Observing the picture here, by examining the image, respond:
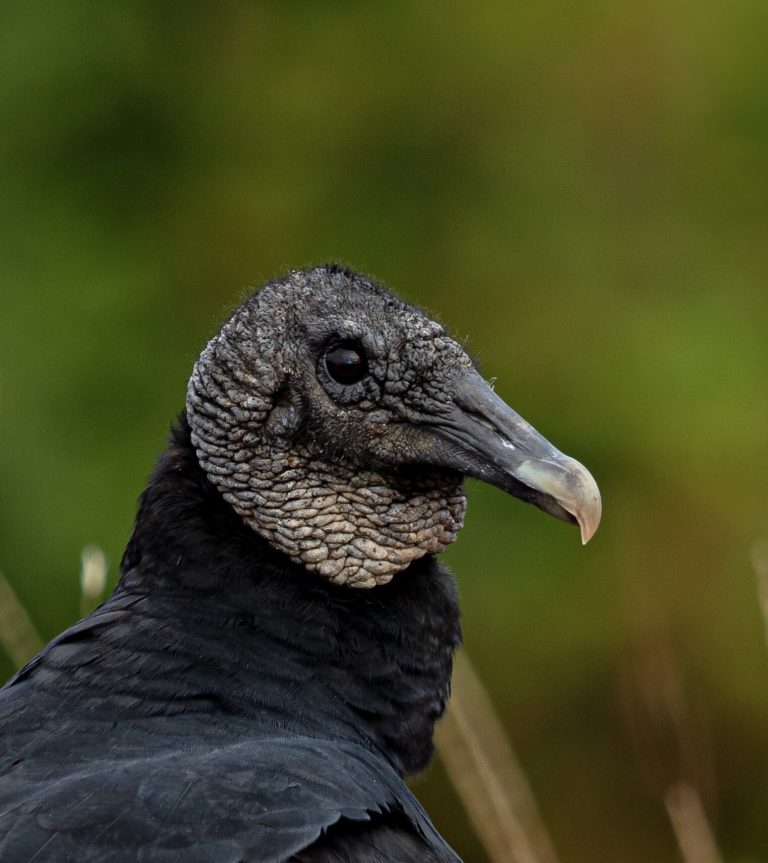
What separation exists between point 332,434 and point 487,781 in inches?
36.1

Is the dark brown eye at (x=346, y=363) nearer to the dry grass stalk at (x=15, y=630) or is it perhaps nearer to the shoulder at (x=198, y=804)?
the shoulder at (x=198, y=804)

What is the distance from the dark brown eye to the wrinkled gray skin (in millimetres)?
16

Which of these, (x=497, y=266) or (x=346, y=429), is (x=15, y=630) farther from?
(x=497, y=266)

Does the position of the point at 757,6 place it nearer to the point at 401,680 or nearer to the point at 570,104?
the point at 570,104

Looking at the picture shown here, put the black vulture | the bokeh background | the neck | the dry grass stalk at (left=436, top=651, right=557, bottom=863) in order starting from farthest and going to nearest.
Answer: the bokeh background < the dry grass stalk at (left=436, top=651, right=557, bottom=863) < the neck < the black vulture

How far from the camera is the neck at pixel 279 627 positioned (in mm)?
2840

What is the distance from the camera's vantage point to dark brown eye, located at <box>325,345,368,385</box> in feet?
10.2

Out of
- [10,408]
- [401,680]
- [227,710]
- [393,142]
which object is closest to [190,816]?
[227,710]

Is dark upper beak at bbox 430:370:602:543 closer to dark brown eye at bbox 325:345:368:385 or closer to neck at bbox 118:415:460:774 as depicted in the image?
dark brown eye at bbox 325:345:368:385

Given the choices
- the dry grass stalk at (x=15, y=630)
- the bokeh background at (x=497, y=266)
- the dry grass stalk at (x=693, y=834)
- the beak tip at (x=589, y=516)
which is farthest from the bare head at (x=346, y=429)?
the bokeh background at (x=497, y=266)

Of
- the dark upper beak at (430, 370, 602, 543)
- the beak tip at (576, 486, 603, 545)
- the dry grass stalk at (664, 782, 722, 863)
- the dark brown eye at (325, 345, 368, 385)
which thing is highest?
the dark brown eye at (325, 345, 368, 385)

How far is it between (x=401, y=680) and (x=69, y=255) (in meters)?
3.92

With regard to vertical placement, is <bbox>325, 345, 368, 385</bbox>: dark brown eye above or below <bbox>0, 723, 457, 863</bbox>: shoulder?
above

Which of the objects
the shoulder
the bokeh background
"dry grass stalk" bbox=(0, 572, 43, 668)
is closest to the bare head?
the shoulder
